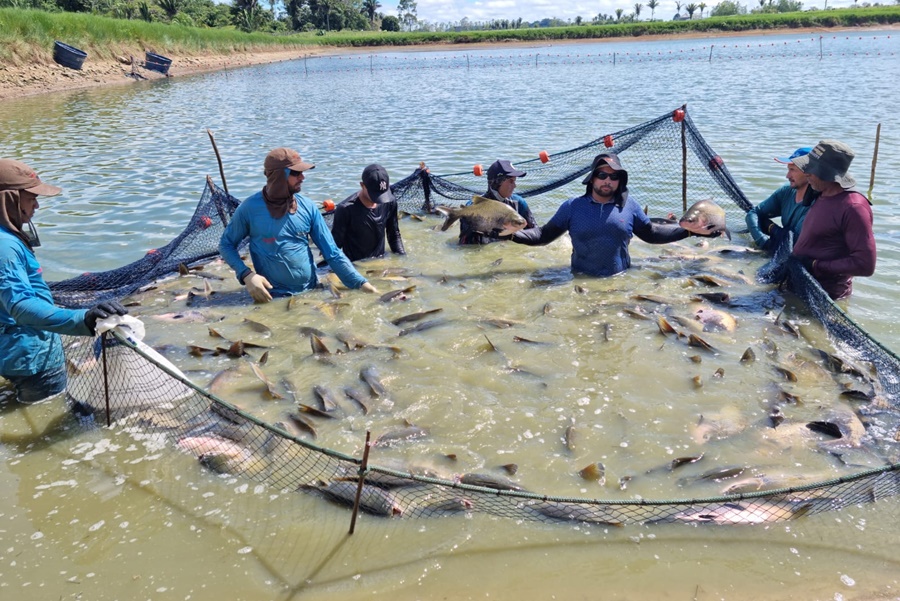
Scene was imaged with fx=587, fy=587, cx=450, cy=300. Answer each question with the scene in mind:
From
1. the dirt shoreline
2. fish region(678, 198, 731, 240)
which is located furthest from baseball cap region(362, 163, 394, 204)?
the dirt shoreline

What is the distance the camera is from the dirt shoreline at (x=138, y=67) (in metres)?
27.2

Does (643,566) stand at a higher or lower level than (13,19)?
lower

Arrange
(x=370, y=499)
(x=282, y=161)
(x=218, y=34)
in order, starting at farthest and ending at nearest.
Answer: (x=218, y=34), (x=282, y=161), (x=370, y=499)

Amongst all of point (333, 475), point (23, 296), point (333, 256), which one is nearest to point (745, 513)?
point (333, 475)

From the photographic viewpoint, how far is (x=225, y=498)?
12.5ft

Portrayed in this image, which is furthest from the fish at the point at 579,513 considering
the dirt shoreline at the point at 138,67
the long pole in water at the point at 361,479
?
the dirt shoreline at the point at 138,67

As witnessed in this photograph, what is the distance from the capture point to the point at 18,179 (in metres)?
3.97

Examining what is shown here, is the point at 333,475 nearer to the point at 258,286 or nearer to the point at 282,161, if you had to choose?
the point at 258,286

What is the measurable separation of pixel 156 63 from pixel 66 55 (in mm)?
6927

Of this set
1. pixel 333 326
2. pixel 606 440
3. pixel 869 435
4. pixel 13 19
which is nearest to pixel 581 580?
pixel 606 440

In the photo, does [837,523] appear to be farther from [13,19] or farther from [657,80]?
[13,19]

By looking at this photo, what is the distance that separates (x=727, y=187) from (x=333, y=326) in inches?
230

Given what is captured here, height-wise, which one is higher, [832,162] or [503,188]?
[832,162]

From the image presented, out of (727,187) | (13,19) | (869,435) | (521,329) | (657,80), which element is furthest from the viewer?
(657,80)
